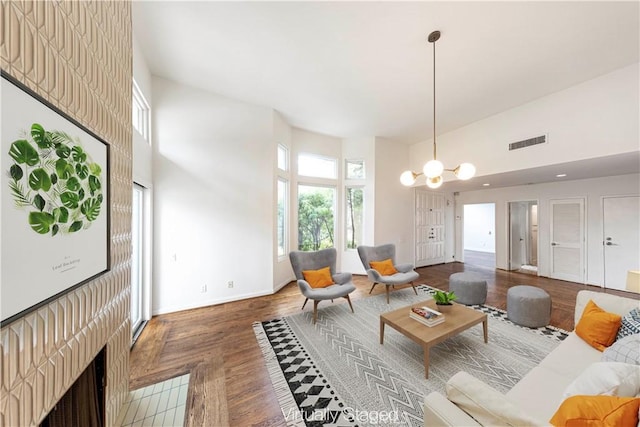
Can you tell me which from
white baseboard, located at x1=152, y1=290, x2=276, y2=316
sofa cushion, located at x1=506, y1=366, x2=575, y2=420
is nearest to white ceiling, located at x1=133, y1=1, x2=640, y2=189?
sofa cushion, located at x1=506, y1=366, x2=575, y2=420

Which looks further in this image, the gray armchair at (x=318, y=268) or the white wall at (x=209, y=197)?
the white wall at (x=209, y=197)

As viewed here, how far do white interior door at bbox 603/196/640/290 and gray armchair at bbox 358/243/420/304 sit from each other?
12.6ft

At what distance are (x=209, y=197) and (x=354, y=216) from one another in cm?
334

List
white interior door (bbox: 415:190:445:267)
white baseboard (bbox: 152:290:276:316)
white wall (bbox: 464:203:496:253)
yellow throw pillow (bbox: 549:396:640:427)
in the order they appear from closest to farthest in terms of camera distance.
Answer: yellow throw pillow (bbox: 549:396:640:427)
white baseboard (bbox: 152:290:276:316)
white interior door (bbox: 415:190:445:267)
white wall (bbox: 464:203:496:253)

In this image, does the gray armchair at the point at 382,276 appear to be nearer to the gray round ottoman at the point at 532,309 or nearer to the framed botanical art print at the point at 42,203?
the gray round ottoman at the point at 532,309

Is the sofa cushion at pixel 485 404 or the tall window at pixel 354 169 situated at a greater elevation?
the tall window at pixel 354 169

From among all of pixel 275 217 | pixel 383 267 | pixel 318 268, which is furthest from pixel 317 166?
pixel 383 267

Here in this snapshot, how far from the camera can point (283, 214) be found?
15.0 feet

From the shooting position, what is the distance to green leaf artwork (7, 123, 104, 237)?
773 mm

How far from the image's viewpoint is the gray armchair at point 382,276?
12.3 ft

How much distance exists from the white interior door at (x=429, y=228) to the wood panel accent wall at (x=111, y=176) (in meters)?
5.98

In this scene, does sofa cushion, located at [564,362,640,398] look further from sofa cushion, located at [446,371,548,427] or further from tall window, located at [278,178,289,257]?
tall window, located at [278,178,289,257]

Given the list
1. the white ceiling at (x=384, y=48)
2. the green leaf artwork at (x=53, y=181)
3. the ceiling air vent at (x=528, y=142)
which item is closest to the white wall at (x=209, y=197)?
the white ceiling at (x=384, y=48)

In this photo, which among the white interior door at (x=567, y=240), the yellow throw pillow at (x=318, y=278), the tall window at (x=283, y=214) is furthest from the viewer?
the white interior door at (x=567, y=240)
